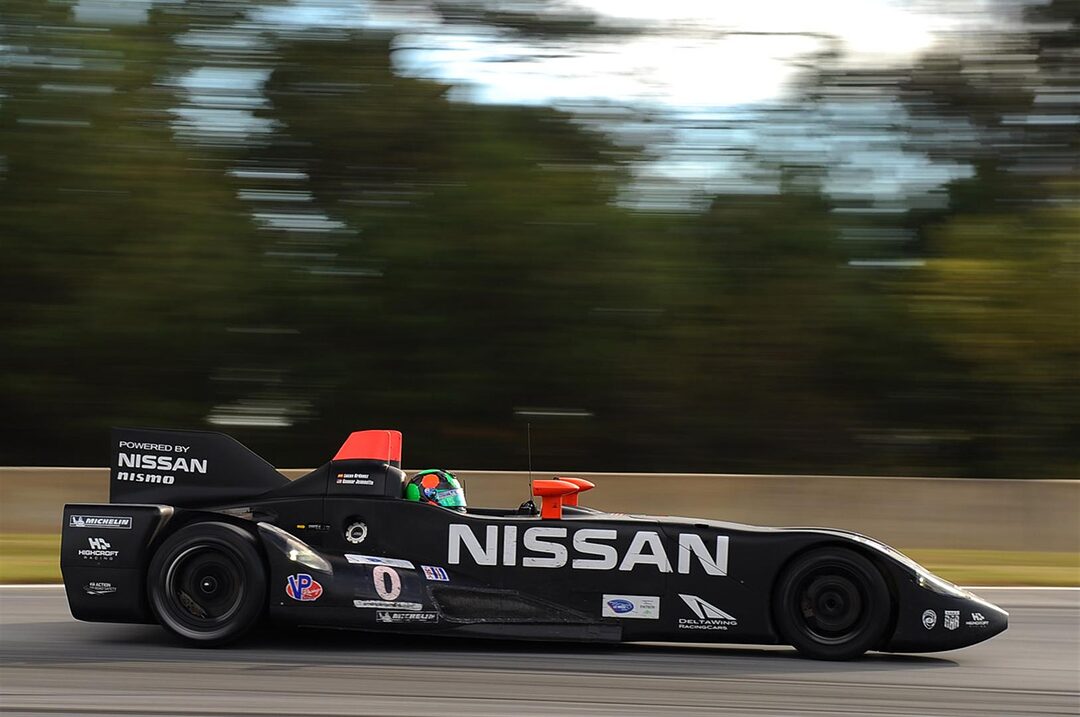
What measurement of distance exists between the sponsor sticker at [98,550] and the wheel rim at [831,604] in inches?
144

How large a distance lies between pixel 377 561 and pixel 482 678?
3.29ft

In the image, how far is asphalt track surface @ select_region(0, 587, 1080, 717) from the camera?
523 cm

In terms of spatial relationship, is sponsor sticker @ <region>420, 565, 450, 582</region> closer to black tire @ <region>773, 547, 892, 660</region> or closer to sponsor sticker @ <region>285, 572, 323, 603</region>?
sponsor sticker @ <region>285, 572, 323, 603</region>

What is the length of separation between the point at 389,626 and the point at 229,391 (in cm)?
1179

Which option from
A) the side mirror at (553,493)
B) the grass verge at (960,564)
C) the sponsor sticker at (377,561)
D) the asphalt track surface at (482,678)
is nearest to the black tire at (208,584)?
the asphalt track surface at (482,678)

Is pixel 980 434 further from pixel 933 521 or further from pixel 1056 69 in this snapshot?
pixel 1056 69

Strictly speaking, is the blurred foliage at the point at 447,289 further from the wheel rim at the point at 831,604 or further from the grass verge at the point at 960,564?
the wheel rim at the point at 831,604

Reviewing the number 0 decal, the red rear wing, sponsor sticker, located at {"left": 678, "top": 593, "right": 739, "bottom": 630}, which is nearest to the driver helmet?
the red rear wing

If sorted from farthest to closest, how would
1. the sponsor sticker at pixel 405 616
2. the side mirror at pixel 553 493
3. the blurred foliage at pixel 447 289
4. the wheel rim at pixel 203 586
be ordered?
the blurred foliage at pixel 447 289 → the side mirror at pixel 553 493 → the wheel rim at pixel 203 586 → the sponsor sticker at pixel 405 616

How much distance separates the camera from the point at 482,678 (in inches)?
224

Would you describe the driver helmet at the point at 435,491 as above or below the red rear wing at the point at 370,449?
below

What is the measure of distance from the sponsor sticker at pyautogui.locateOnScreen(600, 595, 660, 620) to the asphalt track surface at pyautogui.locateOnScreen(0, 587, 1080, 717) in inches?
8.9

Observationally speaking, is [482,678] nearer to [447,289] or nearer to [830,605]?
[830,605]

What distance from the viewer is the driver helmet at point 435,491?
6.66m
